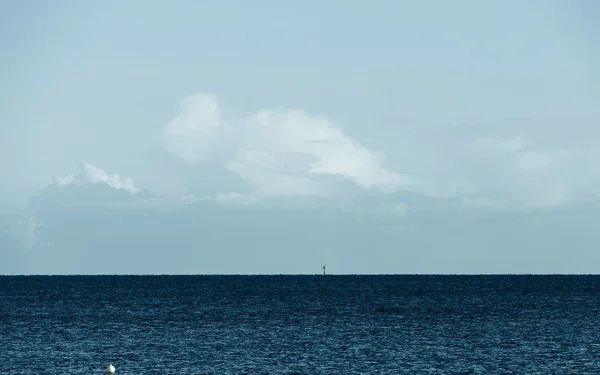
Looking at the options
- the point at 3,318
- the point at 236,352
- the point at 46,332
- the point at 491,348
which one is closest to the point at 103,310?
the point at 3,318

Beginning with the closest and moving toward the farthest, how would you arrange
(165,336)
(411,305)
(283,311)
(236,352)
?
1. (236,352)
2. (165,336)
3. (283,311)
4. (411,305)

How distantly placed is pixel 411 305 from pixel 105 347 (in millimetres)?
79558

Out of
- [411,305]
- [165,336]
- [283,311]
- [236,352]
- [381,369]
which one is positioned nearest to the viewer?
[381,369]

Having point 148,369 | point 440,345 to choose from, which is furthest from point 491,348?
point 148,369

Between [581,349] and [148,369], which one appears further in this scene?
[581,349]

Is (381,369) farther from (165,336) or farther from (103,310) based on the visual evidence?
(103,310)

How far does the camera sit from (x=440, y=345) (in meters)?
84.6

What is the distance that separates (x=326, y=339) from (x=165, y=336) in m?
17.1

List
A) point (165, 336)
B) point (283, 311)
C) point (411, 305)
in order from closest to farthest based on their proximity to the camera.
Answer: point (165, 336)
point (283, 311)
point (411, 305)

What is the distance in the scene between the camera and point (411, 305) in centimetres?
15300

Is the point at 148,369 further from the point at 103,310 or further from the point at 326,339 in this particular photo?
the point at 103,310

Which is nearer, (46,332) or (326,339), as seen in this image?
(326,339)

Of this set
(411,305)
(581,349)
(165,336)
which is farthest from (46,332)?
(411,305)

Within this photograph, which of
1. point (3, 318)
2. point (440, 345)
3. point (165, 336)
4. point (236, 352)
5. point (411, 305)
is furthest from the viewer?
point (411, 305)
